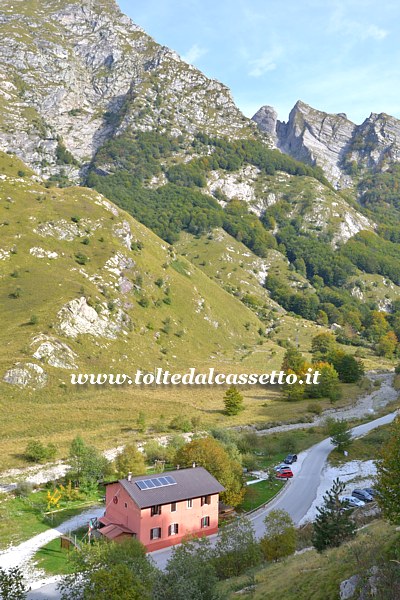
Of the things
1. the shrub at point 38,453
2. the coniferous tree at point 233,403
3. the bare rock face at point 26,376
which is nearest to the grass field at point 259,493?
the shrub at point 38,453

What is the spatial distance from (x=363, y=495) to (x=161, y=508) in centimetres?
2189

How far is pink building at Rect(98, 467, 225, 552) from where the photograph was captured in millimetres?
38250

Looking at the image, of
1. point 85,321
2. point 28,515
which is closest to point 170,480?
point 28,515

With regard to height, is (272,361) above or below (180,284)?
below

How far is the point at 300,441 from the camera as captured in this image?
73812 millimetres

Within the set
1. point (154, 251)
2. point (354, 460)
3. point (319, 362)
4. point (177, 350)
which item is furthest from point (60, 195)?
point (354, 460)

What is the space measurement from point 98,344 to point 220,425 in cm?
3628

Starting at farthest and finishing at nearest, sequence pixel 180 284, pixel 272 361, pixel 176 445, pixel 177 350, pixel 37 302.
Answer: pixel 180 284 < pixel 272 361 < pixel 177 350 < pixel 37 302 < pixel 176 445

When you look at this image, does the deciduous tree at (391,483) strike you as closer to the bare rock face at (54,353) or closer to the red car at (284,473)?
the red car at (284,473)

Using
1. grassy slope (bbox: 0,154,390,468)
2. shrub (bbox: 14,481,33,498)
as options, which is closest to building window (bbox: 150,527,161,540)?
shrub (bbox: 14,481,33,498)

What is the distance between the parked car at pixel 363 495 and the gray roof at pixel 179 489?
1507 centimetres

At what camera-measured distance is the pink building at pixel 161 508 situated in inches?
1506

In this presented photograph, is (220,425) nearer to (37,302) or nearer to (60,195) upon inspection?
(37,302)

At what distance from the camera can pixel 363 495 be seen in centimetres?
4719
